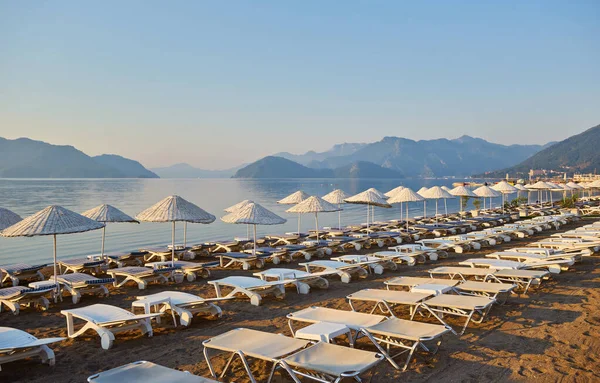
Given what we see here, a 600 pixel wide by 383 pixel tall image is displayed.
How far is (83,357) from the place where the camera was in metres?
4.88

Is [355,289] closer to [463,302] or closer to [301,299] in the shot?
[301,299]

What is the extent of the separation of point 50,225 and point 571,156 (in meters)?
199

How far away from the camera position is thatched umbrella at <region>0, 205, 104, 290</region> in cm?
730

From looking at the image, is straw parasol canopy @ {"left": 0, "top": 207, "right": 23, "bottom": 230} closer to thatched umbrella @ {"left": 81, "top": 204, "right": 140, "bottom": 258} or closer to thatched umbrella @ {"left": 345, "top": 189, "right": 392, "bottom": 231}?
thatched umbrella @ {"left": 81, "top": 204, "right": 140, "bottom": 258}

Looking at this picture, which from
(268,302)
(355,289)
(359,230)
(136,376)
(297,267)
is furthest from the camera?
(359,230)

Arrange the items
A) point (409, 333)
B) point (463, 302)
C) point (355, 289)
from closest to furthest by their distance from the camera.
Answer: point (409, 333), point (463, 302), point (355, 289)

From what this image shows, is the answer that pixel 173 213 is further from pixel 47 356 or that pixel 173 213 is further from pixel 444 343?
pixel 444 343

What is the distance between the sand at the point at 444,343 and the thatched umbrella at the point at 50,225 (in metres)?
1.17

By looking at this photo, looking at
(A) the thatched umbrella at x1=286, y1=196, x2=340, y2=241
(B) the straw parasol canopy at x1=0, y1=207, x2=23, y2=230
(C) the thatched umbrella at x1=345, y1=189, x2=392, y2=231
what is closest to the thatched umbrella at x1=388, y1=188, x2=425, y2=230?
(C) the thatched umbrella at x1=345, y1=189, x2=392, y2=231

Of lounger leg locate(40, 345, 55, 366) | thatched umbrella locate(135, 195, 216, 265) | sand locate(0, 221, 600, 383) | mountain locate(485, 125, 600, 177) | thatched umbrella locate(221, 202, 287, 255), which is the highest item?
mountain locate(485, 125, 600, 177)

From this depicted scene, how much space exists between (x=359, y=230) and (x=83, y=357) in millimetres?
12326

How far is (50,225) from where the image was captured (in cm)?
741

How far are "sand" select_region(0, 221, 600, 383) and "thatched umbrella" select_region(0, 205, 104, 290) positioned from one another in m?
1.17

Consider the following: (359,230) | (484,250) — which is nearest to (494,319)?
(484,250)
